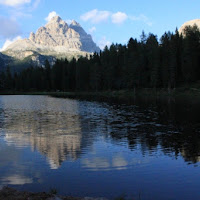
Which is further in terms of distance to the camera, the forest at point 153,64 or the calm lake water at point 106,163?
the forest at point 153,64

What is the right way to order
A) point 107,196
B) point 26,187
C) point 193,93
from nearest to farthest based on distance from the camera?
point 107,196 → point 26,187 → point 193,93

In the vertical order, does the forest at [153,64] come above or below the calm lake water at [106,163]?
above

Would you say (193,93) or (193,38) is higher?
(193,38)

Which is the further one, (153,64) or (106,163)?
(153,64)

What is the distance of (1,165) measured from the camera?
58.4ft

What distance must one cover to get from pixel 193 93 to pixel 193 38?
3680 cm

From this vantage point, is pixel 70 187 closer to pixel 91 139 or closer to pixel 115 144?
pixel 115 144

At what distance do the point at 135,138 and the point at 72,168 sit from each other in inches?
458

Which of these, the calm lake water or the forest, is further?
the forest

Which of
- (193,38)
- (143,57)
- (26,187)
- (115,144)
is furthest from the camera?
(143,57)

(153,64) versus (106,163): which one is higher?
(153,64)

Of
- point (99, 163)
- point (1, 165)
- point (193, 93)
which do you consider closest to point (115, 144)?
point (99, 163)

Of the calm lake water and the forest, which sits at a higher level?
the forest

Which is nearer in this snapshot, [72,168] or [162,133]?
[72,168]
